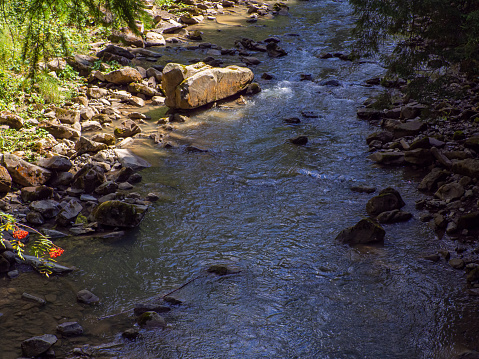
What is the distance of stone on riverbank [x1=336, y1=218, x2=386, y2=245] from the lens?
5.92m

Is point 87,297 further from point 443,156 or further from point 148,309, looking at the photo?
point 443,156

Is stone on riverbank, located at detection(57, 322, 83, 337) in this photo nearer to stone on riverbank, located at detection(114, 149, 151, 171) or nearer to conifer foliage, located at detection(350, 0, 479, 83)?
stone on riverbank, located at detection(114, 149, 151, 171)

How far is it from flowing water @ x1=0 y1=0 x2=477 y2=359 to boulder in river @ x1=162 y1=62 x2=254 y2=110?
153 cm

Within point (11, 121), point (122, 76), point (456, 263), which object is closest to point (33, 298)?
point (456, 263)

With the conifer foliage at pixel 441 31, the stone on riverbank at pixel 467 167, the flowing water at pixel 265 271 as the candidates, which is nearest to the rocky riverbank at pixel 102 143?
the flowing water at pixel 265 271

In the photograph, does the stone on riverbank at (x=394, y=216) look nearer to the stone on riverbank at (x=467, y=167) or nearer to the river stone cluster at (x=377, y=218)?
the river stone cluster at (x=377, y=218)

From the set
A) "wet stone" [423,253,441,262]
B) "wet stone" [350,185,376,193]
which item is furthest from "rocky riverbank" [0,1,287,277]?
"wet stone" [423,253,441,262]

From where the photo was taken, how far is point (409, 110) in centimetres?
974

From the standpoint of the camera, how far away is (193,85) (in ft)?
34.3

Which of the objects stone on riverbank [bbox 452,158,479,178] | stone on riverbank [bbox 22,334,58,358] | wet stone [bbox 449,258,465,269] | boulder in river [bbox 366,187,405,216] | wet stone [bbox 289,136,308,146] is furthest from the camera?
wet stone [bbox 289,136,308,146]

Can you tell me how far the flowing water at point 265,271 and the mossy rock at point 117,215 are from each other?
0.19 m

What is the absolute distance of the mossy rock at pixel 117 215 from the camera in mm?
6340

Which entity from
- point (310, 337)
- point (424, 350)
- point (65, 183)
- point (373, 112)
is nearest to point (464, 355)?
point (424, 350)

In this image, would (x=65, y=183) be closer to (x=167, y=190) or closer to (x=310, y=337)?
(x=167, y=190)
